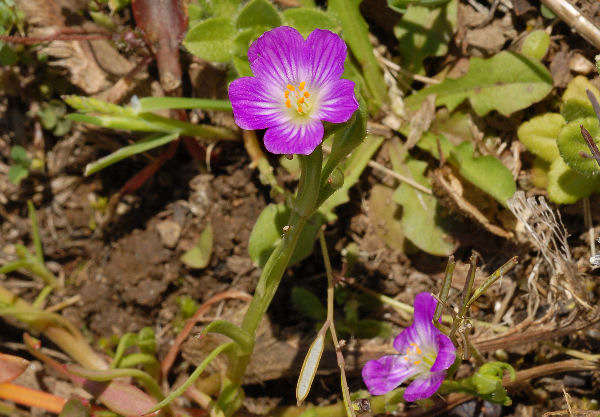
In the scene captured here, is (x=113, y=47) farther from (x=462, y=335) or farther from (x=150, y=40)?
(x=462, y=335)

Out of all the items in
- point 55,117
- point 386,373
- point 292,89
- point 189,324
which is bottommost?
point 189,324

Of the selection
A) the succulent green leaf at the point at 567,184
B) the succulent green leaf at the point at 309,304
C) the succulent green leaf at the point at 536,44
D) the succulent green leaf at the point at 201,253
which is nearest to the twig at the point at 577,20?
the succulent green leaf at the point at 536,44

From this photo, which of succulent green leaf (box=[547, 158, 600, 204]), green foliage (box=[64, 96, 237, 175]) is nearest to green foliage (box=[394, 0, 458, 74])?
succulent green leaf (box=[547, 158, 600, 204])

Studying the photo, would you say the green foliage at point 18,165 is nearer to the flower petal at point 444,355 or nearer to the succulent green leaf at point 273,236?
the succulent green leaf at point 273,236

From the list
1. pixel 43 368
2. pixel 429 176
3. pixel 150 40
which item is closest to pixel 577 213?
pixel 429 176

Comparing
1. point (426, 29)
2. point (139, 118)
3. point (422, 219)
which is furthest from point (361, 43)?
point (139, 118)

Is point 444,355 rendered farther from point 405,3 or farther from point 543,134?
point 405,3

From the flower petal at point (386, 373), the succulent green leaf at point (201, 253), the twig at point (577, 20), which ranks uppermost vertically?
the twig at point (577, 20)
